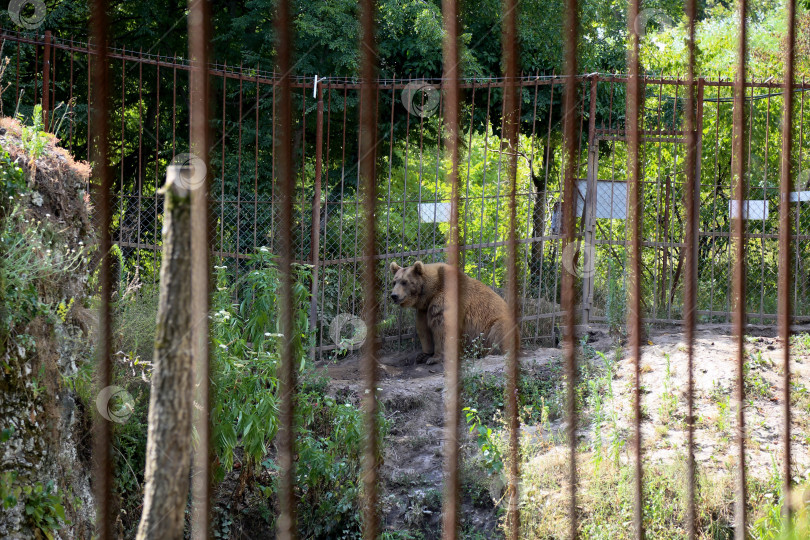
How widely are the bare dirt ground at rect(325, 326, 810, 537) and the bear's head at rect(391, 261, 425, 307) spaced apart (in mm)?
1257

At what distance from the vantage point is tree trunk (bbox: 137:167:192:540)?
1554 mm

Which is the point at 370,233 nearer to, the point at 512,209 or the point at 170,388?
the point at 512,209

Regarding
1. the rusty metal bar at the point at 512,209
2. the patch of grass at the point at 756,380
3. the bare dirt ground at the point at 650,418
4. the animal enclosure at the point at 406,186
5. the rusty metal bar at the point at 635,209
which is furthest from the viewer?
the animal enclosure at the point at 406,186

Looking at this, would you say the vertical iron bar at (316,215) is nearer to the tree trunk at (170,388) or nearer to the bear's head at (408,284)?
the bear's head at (408,284)

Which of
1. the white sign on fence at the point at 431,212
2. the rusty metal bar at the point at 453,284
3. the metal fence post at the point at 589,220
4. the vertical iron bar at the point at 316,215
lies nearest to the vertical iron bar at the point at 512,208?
A: the rusty metal bar at the point at 453,284

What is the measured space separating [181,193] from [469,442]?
498 cm

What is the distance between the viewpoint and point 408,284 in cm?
966

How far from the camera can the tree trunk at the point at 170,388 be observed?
1554 millimetres

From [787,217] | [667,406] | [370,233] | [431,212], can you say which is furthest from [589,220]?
[370,233]

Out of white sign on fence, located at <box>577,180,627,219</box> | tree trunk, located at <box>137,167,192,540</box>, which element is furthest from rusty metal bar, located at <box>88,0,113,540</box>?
white sign on fence, located at <box>577,180,627,219</box>

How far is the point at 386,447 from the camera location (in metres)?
6.21

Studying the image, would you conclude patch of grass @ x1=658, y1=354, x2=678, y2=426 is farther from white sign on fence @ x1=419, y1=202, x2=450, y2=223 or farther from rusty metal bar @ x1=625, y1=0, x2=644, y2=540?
white sign on fence @ x1=419, y1=202, x2=450, y2=223

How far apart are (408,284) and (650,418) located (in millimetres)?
4222

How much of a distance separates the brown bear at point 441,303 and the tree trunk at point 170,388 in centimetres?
793
